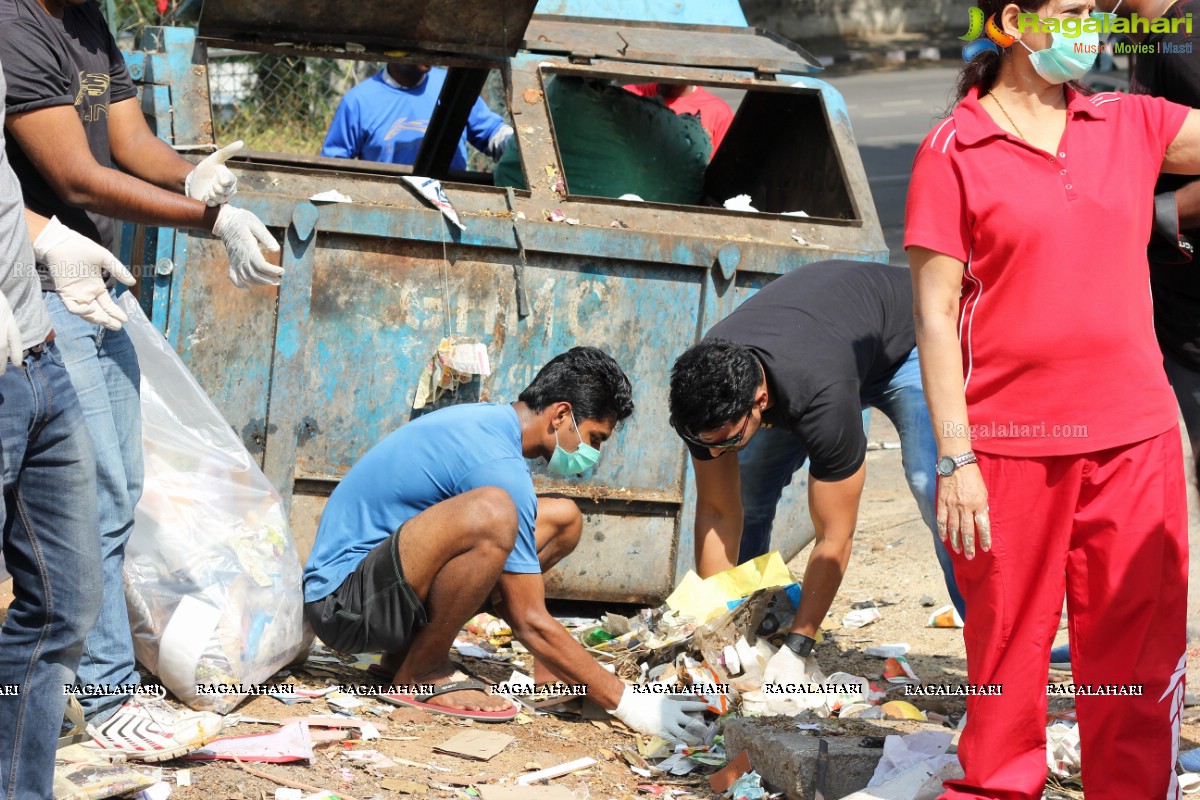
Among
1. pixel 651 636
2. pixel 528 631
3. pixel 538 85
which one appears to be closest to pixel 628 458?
pixel 651 636

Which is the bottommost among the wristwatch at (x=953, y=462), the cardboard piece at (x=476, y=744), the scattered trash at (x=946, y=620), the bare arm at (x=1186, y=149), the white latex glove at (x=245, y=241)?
the scattered trash at (x=946, y=620)

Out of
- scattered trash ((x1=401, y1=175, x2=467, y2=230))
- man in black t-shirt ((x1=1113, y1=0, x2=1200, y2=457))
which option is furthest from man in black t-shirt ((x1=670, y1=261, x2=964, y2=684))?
scattered trash ((x1=401, y1=175, x2=467, y2=230))

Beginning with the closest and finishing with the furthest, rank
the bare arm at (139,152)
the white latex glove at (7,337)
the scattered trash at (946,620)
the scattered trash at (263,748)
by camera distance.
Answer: the white latex glove at (7,337)
the scattered trash at (263,748)
the bare arm at (139,152)
the scattered trash at (946,620)

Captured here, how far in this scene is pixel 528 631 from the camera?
3.25 meters

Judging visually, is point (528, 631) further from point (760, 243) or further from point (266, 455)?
point (760, 243)

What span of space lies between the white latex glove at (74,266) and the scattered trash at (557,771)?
1351mm

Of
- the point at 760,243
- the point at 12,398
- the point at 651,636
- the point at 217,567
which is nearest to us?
the point at 12,398

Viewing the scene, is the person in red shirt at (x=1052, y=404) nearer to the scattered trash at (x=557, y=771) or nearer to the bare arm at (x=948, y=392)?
the bare arm at (x=948, y=392)

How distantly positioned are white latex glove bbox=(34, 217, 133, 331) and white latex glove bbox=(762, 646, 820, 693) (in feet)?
5.97

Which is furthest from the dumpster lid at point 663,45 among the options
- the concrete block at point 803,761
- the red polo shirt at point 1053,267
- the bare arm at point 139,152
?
the concrete block at point 803,761

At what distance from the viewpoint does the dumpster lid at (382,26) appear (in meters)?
4.17

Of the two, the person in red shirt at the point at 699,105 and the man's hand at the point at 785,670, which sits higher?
the person in red shirt at the point at 699,105

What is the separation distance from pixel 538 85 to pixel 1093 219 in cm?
243

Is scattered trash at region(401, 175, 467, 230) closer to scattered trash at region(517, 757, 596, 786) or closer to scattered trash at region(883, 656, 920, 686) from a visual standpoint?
scattered trash at region(517, 757, 596, 786)
